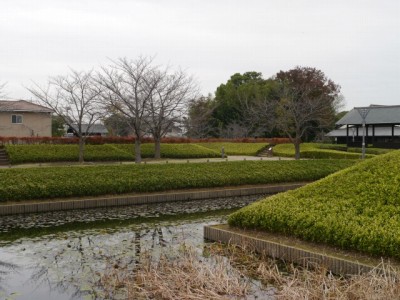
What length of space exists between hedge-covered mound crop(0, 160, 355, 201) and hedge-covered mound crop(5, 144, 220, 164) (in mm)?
9018

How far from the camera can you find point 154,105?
2709 cm

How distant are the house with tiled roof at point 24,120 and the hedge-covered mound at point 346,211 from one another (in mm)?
28302

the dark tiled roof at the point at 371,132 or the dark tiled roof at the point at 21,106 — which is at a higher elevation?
the dark tiled roof at the point at 21,106

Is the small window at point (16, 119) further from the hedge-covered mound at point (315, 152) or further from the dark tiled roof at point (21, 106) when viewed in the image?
the hedge-covered mound at point (315, 152)

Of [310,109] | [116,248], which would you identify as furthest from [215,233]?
[310,109]

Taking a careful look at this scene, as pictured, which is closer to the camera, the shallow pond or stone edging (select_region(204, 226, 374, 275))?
the shallow pond

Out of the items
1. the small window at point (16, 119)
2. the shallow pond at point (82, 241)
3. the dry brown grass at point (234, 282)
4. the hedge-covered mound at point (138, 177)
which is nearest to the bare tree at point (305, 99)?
the hedge-covered mound at point (138, 177)

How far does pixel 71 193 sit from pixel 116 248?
22.6ft

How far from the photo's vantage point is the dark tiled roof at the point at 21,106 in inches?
1357

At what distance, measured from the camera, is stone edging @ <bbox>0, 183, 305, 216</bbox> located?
14766 millimetres

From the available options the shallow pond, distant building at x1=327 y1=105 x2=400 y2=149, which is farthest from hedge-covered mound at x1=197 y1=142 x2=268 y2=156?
the shallow pond

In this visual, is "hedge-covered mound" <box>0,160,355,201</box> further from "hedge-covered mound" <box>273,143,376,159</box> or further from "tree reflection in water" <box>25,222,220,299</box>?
"hedge-covered mound" <box>273,143,376,159</box>

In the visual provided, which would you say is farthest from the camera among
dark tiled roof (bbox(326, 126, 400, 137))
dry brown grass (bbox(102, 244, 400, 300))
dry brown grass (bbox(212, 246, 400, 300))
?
dark tiled roof (bbox(326, 126, 400, 137))

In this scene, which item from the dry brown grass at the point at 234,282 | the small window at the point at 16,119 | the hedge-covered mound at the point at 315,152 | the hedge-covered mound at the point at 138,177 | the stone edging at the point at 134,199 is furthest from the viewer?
the small window at the point at 16,119
